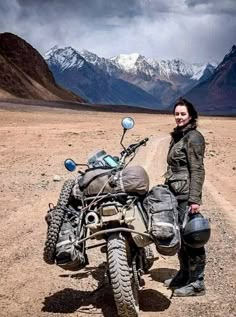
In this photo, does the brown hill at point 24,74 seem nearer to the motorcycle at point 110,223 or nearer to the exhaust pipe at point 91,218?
the motorcycle at point 110,223

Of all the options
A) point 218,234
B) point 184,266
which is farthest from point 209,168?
point 184,266

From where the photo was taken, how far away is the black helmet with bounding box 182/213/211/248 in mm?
5469

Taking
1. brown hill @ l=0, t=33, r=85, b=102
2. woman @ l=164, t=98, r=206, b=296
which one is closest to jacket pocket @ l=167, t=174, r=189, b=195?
woman @ l=164, t=98, r=206, b=296

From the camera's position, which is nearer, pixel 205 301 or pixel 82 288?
pixel 205 301

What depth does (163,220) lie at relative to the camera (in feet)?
16.7

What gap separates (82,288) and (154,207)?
5.47 ft

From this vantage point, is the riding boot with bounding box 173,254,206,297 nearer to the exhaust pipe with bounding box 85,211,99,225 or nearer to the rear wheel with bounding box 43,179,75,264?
the exhaust pipe with bounding box 85,211,99,225

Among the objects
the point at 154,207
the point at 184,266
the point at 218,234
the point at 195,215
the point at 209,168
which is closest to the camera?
the point at 154,207

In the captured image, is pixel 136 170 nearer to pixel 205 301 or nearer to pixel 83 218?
pixel 83 218

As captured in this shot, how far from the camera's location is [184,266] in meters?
6.16

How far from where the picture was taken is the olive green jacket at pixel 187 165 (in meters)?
5.54

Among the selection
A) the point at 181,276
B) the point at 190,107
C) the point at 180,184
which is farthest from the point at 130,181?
the point at 181,276

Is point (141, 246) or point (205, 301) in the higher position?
point (141, 246)

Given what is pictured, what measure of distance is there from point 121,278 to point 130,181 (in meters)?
0.94
